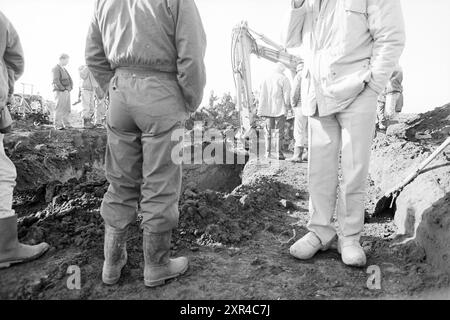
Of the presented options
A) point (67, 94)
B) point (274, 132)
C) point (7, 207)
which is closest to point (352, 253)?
point (7, 207)

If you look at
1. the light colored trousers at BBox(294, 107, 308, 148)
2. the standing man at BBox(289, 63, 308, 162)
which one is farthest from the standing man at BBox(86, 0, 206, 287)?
the light colored trousers at BBox(294, 107, 308, 148)

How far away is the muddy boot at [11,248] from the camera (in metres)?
2.39

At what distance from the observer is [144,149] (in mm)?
2066

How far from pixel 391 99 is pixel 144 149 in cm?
865

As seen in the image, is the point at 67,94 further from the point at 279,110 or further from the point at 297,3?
the point at 297,3

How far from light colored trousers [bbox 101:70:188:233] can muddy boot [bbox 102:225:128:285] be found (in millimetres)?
78

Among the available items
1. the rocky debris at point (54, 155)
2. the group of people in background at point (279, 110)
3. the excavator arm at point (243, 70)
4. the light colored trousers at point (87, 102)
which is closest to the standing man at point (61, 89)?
the light colored trousers at point (87, 102)

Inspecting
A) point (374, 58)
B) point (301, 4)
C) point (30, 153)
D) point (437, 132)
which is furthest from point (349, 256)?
point (30, 153)

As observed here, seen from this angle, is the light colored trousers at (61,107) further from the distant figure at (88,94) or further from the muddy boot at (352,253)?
the muddy boot at (352,253)

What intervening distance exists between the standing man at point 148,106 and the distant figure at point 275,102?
18.4 feet

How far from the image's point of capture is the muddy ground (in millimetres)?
2127

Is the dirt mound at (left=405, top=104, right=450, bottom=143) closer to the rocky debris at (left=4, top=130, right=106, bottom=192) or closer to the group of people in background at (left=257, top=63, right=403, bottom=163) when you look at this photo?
the group of people in background at (left=257, top=63, right=403, bottom=163)
